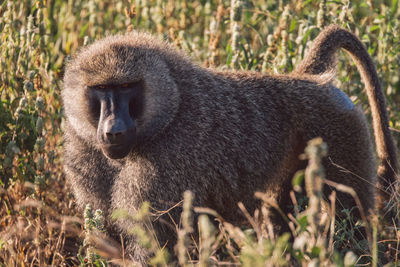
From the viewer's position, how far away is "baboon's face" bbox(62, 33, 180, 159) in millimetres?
2750

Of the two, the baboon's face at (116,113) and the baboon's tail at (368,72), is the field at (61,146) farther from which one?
the baboon's face at (116,113)

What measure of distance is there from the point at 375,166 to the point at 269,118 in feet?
2.47

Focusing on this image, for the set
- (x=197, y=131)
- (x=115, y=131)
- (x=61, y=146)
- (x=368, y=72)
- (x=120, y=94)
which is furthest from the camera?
(x=61, y=146)

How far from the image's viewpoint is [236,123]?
10.5 ft

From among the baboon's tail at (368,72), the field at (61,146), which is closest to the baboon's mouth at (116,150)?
the field at (61,146)

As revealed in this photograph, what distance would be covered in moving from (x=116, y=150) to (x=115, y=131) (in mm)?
125

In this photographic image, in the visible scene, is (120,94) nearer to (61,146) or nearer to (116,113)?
(116,113)

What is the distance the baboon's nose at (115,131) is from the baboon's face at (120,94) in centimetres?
A: 2

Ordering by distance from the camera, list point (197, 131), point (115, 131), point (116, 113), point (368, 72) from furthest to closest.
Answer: point (368, 72), point (197, 131), point (116, 113), point (115, 131)

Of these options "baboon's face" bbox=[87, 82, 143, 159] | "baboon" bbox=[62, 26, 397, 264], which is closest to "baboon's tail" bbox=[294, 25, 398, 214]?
"baboon" bbox=[62, 26, 397, 264]

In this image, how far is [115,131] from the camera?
2.61m

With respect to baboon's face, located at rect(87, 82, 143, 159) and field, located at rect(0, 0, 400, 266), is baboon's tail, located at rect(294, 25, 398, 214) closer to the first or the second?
field, located at rect(0, 0, 400, 266)

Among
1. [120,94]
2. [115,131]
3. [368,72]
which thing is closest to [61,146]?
[120,94]

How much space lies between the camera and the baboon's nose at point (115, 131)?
262 cm
